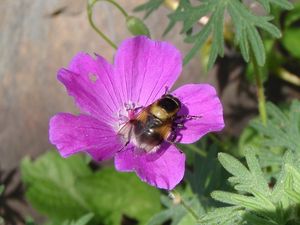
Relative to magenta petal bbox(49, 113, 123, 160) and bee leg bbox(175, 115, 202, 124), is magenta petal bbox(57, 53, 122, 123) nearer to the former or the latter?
magenta petal bbox(49, 113, 123, 160)

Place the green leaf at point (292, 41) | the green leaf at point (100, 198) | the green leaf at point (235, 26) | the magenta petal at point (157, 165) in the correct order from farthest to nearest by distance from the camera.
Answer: the green leaf at point (292, 41) < the green leaf at point (100, 198) < the green leaf at point (235, 26) < the magenta petal at point (157, 165)

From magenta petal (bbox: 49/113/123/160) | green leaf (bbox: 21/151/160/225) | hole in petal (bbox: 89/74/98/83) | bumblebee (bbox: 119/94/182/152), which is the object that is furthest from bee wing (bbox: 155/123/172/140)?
green leaf (bbox: 21/151/160/225)

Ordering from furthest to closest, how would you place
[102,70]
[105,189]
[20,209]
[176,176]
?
[20,209] → [105,189] → [102,70] → [176,176]

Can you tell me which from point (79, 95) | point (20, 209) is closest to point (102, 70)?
point (79, 95)

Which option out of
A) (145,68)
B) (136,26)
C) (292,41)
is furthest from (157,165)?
(292,41)

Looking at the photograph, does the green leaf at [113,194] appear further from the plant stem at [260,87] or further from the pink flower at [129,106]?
the pink flower at [129,106]

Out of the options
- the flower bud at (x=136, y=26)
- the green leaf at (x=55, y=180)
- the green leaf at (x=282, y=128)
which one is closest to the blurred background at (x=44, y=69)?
the green leaf at (x=55, y=180)

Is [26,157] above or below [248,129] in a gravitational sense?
above

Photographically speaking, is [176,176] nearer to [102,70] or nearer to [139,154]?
[139,154]
